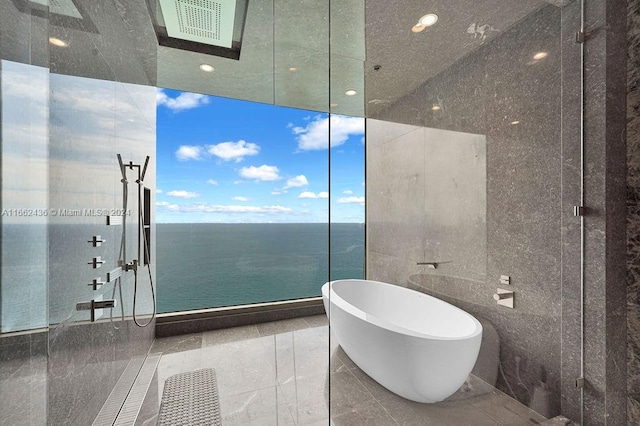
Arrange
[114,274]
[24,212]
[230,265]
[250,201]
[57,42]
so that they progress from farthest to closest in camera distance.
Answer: [250,201]
[230,265]
[114,274]
[57,42]
[24,212]

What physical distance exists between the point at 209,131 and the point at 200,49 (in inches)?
31.4

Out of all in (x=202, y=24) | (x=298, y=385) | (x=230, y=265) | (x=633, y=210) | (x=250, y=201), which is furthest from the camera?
(x=250, y=201)

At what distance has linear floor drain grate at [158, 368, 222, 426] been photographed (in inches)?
70.3

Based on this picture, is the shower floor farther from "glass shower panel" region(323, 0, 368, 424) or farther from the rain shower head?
the rain shower head

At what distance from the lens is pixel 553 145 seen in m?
1.75

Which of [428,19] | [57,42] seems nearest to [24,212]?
[57,42]

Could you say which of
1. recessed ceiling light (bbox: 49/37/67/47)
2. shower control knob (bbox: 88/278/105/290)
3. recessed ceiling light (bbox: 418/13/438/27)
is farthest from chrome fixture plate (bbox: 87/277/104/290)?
recessed ceiling light (bbox: 418/13/438/27)

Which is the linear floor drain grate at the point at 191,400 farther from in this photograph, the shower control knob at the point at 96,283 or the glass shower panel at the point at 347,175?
the shower control knob at the point at 96,283

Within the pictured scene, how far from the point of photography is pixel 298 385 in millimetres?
2109

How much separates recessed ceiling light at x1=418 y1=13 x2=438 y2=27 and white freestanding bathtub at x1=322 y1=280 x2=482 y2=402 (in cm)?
182

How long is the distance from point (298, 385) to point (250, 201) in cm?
176

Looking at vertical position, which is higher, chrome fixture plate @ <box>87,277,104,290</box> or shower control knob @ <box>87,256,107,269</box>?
shower control knob @ <box>87,256,107,269</box>

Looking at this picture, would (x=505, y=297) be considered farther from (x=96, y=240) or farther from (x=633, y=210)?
(x=96, y=240)

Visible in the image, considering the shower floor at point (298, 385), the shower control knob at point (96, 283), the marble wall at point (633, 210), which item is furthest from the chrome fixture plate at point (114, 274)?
the marble wall at point (633, 210)
